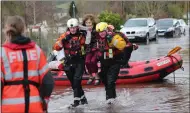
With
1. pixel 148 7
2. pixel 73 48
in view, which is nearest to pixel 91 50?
pixel 73 48

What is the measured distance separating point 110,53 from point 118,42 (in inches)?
12.0

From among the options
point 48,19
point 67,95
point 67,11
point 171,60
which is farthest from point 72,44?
point 67,11

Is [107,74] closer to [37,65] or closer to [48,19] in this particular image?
[37,65]

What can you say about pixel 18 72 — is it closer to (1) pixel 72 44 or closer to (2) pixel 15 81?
(2) pixel 15 81

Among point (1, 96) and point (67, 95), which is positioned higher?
point (1, 96)

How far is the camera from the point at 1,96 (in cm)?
470

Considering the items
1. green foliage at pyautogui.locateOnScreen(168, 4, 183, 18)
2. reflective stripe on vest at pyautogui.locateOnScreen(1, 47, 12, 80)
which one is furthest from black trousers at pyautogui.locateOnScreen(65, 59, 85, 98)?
green foliage at pyautogui.locateOnScreen(168, 4, 183, 18)

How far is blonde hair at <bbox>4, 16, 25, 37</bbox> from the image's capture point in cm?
472

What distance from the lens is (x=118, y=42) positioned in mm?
9062

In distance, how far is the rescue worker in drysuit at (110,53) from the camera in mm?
9156

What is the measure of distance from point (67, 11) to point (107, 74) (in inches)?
707

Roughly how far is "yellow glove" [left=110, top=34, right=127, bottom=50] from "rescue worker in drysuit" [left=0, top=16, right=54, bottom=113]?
4.39 metres

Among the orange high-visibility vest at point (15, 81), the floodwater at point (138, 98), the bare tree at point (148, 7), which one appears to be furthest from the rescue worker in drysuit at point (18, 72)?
the bare tree at point (148, 7)

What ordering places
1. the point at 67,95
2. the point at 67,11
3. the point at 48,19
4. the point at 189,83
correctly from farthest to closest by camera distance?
the point at 67,11, the point at 48,19, the point at 189,83, the point at 67,95
